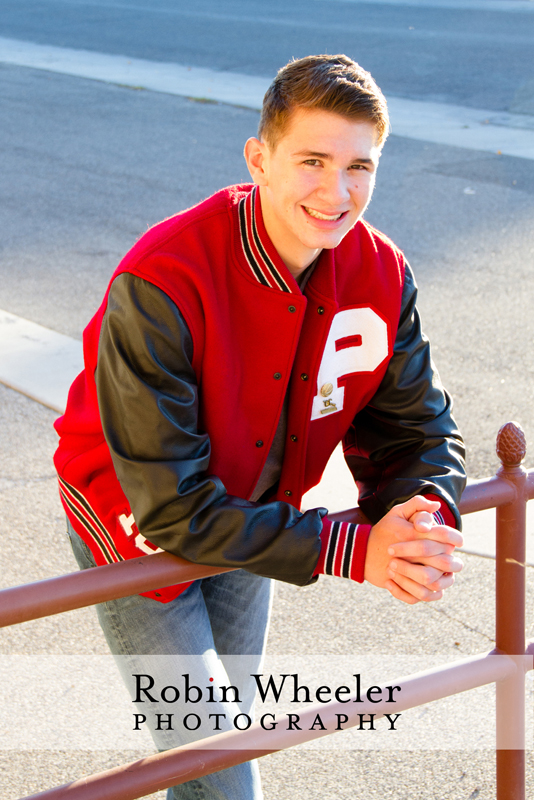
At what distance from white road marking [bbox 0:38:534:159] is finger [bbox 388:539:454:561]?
8697 millimetres

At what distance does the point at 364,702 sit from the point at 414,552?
0.32 m

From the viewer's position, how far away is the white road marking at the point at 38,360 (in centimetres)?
504

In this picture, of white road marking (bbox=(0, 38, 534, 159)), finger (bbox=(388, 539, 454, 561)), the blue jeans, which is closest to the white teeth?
finger (bbox=(388, 539, 454, 561))

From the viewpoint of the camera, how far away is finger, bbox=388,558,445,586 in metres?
1.82

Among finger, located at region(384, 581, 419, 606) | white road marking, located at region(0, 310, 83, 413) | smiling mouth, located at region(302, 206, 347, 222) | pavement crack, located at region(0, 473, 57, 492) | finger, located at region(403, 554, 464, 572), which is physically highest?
smiling mouth, located at region(302, 206, 347, 222)

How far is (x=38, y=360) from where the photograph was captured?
537 centimetres

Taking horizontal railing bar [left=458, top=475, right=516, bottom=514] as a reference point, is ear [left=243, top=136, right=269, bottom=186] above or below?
above

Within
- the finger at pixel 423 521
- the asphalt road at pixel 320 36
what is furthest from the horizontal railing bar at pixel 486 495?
the asphalt road at pixel 320 36

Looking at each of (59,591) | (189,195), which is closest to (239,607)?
(59,591)

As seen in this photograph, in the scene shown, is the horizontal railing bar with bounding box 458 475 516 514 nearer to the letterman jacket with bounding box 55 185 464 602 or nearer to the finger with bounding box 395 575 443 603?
the letterman jacket with bounding box 55 185 464 602

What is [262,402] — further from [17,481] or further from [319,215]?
[17,481]

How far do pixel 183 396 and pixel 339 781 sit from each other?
61.1 inches

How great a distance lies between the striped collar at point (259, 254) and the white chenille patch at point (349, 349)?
164 mm

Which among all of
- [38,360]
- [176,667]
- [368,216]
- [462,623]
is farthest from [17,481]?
[368,216]
